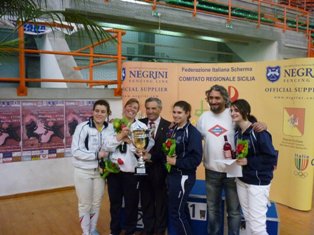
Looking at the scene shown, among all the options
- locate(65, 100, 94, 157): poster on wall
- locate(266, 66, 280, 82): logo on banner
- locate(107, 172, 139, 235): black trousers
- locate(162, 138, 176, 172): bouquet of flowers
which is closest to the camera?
locate(162, 138, 176, 172): bouquet of flowers

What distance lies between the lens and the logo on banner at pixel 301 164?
3.54m

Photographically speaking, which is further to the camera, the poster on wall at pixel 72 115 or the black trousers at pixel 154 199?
the poster on wall at pixel 72 115

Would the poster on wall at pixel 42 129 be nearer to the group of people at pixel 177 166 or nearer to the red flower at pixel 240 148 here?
the group of people at pixel 177 166

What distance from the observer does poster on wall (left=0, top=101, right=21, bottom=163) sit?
382 centimetres

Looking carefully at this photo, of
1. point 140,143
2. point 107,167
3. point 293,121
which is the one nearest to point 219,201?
point 140,143

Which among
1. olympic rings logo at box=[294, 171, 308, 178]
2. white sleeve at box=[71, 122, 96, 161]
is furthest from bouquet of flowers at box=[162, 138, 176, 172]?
olympic rings logo at box=[294, 171, 308, 178]

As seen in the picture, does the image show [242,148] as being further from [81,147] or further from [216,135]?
[81,147]

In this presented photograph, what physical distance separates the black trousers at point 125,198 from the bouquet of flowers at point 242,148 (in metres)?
0.94

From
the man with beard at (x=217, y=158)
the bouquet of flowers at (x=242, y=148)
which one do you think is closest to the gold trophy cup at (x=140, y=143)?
the man with beard at (x=217, y=158)

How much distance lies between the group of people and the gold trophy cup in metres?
0.05

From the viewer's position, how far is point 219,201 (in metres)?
2.52

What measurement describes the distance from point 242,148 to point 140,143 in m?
0.83

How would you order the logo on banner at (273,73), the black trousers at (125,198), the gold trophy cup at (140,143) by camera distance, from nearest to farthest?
the gold trophy cup at (140,143) → the black trousers at (125,198) → the logo on banner at (273,73)

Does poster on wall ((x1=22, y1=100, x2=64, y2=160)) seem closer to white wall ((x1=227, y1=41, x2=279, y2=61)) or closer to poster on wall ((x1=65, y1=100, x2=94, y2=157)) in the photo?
poster on wall ((x1=65, y1=100, x2=94, y2=157))
